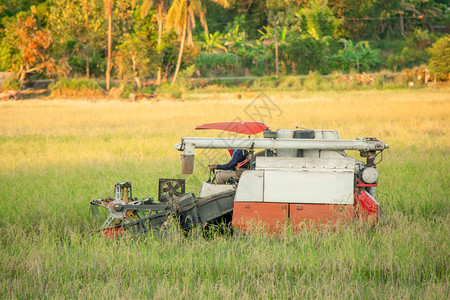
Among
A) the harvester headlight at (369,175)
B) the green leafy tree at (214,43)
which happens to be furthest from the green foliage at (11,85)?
the harvester headlight at (369,175)

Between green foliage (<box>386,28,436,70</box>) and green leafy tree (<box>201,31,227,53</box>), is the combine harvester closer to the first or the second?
green foliage (<box>386,28,436,70</box>)

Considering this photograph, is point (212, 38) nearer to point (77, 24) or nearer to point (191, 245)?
point (77, 24)

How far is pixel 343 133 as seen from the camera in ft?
44.9

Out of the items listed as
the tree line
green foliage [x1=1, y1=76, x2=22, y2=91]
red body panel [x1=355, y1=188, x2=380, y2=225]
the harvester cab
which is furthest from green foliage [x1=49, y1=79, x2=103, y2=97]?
red body panel [x1=355, y1=188, x2=380, y2=225]

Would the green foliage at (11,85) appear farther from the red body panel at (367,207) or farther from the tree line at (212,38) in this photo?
the red body panel at (367,207)

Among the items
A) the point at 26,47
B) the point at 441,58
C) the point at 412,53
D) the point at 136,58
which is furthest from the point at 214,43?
the point at 441,58

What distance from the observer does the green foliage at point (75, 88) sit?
2952 cm

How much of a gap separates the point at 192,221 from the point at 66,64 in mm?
29916

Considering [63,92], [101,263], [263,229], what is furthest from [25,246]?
[63,92]

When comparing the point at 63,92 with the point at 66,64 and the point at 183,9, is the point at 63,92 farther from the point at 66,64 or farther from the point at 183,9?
the point at 183,9

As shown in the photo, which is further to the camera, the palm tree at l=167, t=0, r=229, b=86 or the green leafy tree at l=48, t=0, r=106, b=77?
the green leafy tree at l=48, t=0, r=106, b=77

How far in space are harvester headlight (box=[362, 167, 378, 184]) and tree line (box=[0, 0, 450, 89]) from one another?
26.8m

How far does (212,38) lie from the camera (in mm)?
41344

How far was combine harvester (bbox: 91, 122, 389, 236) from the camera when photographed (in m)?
5.24
